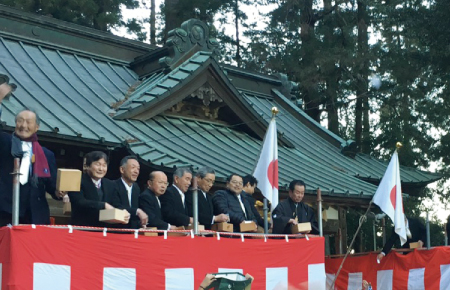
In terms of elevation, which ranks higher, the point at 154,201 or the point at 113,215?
the point at 154,201

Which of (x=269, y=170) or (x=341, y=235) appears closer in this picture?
(x=269, y=170)

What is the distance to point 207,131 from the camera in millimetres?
13625

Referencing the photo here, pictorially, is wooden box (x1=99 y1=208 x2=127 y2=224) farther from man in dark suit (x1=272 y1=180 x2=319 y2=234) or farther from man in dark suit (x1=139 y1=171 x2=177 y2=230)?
man in dark suit (x1=272 y1=180 x2=319 y2=234)

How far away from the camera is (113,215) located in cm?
650

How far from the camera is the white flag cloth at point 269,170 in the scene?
29.4 feet

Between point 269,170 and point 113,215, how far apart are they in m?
3.00

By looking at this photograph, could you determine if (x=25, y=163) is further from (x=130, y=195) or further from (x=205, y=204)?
(x=205, y=204)

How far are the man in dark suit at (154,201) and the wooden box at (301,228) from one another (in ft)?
5.54

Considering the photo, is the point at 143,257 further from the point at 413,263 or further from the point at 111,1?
the point at 111,1

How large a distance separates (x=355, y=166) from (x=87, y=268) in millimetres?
9506

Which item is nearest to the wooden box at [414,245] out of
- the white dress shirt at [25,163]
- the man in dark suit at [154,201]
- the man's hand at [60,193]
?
the man in dark suit at [154,201]

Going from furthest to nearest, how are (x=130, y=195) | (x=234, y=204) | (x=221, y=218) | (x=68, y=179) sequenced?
(x=234, y=204)
(x=221, y=218)
(x=130, y=195)
(x=68, y=179)

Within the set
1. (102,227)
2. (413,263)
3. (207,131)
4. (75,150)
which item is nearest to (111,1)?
(207,131)

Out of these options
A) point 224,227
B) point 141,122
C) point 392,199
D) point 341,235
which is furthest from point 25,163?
point 341,235
